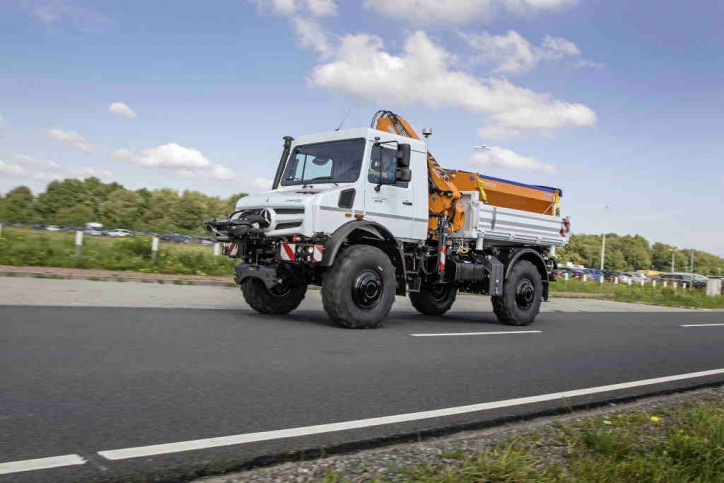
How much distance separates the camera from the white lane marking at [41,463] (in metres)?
Answer: 2.72

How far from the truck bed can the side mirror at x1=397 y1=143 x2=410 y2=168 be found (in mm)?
2142

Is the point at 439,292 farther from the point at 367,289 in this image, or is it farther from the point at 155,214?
the point at 155,214

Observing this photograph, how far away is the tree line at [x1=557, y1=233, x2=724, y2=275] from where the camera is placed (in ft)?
440

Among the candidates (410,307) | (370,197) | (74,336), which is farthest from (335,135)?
(410,307)

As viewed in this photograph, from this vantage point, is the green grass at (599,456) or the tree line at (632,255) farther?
the tree line at (632,255)

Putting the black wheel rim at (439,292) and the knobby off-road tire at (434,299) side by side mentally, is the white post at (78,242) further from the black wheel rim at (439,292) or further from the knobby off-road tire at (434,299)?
the black wheel rim at (439,292)

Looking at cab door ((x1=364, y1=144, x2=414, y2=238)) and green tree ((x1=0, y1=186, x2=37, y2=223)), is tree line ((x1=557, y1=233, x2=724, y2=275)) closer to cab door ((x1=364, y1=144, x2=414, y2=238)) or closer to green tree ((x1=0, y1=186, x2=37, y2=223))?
green tree ((x1=0, y1=186, x2=37, y2=223))

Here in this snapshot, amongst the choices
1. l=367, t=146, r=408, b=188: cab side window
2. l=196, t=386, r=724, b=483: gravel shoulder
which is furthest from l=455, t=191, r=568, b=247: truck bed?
l=196, t=386, r=724, b=483: gravel shoulder

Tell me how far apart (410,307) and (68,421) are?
37.4 feet

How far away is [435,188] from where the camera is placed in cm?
1052

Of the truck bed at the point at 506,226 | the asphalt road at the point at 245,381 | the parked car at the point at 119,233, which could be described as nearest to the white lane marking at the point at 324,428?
the asphalt road at the point at 245,381

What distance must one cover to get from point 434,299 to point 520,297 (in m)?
1.74

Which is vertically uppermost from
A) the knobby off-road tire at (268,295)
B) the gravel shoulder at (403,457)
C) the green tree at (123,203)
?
the green tree at (123,203)

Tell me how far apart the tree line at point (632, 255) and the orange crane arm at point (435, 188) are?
378ft
